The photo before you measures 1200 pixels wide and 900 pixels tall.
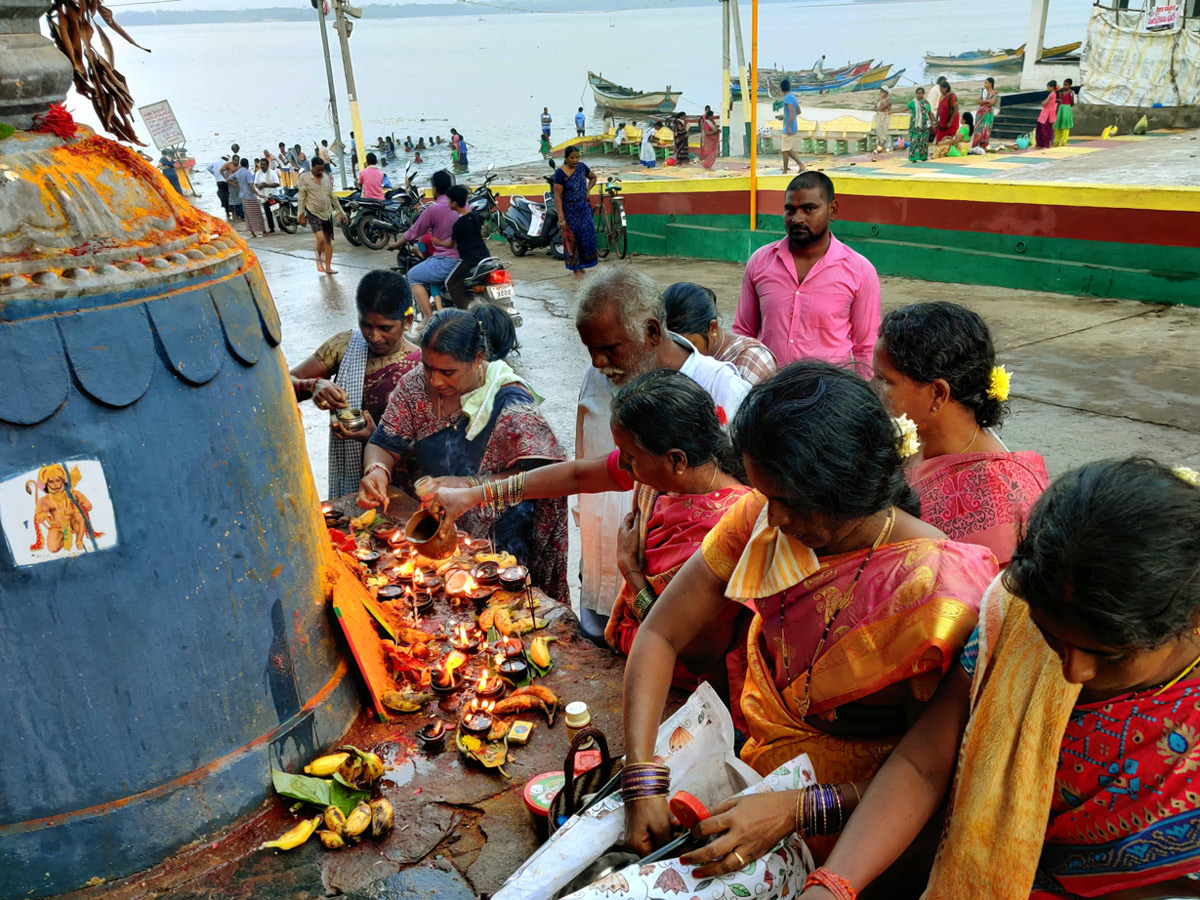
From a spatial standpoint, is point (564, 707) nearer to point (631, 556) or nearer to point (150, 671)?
point (631, 556)

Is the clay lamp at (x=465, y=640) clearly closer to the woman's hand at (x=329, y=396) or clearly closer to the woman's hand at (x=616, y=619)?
the woman's hand at (x=616, y=619)

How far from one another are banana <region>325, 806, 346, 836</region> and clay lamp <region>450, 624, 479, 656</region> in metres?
0.74

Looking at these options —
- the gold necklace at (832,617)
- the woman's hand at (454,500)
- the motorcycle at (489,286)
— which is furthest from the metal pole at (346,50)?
the gold necklace at (832,617)

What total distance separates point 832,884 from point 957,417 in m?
1.44

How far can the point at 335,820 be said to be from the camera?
7.17ft

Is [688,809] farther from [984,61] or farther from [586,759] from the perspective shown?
[984,61]

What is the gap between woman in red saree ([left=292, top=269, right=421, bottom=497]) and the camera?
3.94 meters

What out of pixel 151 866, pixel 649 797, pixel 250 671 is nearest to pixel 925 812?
pixel 649 797

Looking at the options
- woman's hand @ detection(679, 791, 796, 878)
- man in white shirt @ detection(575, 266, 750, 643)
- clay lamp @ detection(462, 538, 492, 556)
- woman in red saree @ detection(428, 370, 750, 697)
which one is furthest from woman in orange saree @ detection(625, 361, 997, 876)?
clay lamp @ detection(462, 538, 492, 556)

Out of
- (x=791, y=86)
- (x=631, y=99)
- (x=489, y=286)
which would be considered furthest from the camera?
(x=631, y=99)

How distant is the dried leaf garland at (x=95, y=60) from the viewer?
2246mm

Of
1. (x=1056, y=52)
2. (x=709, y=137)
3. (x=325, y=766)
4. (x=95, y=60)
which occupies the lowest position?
(x=325, y=766)

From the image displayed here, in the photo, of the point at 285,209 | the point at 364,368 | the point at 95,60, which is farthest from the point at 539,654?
the point at 285,209

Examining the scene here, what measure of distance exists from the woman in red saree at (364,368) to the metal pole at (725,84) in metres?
20.3
